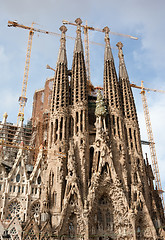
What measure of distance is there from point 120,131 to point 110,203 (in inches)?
378

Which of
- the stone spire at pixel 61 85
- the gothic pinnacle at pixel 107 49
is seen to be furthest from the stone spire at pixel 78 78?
the gothic pinnacle at pixel 107 49

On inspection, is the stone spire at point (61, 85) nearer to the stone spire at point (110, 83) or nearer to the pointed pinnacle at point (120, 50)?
the stone spire at point (110, 83)

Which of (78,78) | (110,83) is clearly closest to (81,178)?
(78,78)

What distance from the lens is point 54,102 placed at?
37.1m

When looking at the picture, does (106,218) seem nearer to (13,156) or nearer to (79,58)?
(13,156)

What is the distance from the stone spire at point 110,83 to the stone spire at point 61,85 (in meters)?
6.20

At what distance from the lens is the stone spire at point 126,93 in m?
38.9

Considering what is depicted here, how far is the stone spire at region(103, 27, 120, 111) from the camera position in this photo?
38750 millimetres

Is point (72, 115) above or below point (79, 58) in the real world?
below

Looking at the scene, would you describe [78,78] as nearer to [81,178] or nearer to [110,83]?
[110,83]

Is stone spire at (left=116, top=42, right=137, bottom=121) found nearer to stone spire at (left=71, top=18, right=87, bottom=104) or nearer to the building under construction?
the building under construction

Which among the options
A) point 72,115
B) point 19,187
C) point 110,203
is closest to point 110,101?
point 72,115

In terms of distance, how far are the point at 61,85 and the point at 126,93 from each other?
10121 mm

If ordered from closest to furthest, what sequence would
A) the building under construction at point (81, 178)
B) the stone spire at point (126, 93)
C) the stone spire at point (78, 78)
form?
1. the building under construction at point (81, 178)
2. the stone spire at point (78, 78)
3. the stone spire at point (126, 93)
